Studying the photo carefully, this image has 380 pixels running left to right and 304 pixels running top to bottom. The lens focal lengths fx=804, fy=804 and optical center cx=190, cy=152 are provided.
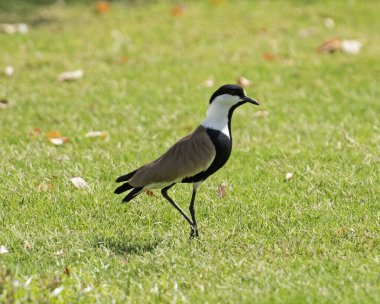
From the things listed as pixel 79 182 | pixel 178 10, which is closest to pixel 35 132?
pixel 79 182

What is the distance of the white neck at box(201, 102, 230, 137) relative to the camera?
201 inches

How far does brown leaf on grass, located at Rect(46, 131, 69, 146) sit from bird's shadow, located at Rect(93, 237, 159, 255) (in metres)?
2.28

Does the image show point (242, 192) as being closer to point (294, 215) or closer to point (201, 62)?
point (294, 215)

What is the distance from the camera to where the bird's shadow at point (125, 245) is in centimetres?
496

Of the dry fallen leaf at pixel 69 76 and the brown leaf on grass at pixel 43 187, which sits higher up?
the brown leaf on grass at pixel 43 187

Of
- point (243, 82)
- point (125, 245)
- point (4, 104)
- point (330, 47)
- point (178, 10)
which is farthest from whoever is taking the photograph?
point (178, 10)

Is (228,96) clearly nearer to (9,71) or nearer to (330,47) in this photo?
(9,71)

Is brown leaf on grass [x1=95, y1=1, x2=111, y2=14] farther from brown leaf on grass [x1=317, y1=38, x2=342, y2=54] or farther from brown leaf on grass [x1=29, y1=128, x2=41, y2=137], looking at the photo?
brown leaf on grass [x1=29, y1=128, x2=41, y2=137]

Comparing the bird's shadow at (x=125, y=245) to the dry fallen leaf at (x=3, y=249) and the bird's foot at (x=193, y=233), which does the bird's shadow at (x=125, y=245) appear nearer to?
the bird's foot at (x=193, y=233)

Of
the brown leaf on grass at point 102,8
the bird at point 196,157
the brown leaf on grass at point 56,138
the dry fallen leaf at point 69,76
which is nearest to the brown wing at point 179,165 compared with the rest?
the bird at point 196,157

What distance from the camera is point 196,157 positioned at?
497 cm

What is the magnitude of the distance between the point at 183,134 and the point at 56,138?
3.88 ft

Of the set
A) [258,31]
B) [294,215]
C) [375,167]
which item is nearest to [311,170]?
[375,167]

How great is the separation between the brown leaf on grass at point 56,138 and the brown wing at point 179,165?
2418 mm
